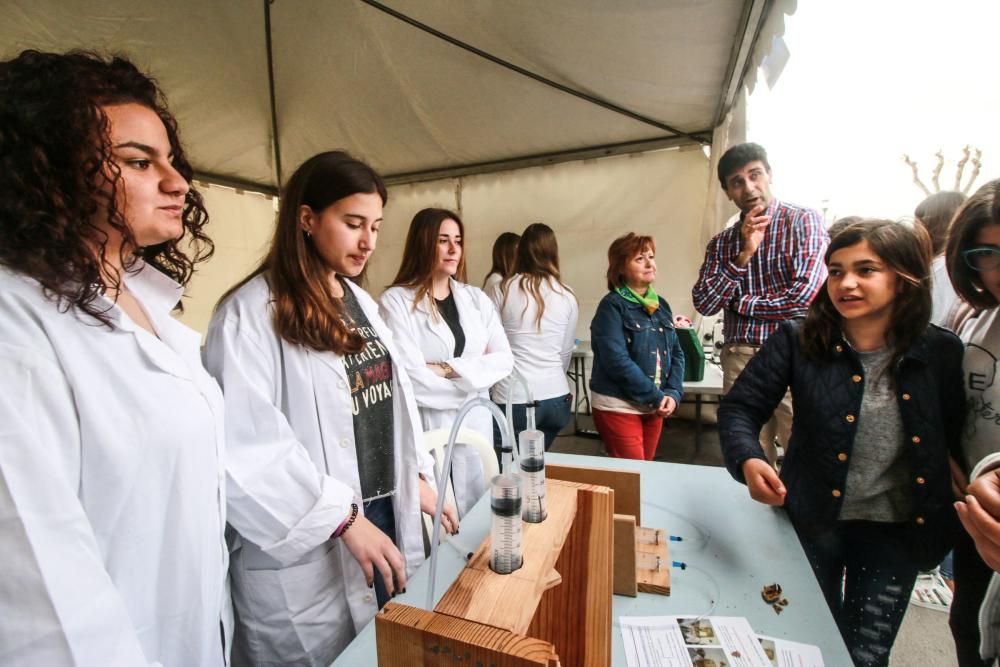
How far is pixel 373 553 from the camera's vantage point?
0.99 metres

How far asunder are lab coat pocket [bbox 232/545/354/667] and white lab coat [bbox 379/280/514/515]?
2.42 ft

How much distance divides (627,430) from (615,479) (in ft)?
3.74

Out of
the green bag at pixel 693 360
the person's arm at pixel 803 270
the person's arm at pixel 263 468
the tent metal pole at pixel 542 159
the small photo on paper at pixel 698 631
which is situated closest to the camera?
the small photo on paper at pixel 698 631

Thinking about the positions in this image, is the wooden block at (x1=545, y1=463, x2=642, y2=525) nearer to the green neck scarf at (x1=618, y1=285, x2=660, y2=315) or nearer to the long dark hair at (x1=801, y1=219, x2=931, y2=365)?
the long dark hair at (x1=801, y1=219, x2=931, y2=365)

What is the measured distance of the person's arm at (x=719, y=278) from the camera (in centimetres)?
186

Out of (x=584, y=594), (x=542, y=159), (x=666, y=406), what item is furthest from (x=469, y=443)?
(x=542, y=159)

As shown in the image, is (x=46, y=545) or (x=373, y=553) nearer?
(x=46, y=545)

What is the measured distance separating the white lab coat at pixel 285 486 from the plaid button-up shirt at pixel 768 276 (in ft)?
5.17

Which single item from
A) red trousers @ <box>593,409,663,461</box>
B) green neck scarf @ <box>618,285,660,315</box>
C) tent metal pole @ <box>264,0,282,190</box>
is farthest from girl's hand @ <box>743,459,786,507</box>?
tent metal pole @ <box>264,0,282,190</box>

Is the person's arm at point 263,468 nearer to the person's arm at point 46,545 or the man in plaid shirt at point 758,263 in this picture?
the person's arm at point 46,545

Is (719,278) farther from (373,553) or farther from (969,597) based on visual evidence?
(373,553)

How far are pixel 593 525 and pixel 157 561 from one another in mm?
716

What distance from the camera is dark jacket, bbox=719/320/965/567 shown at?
1.00 metres

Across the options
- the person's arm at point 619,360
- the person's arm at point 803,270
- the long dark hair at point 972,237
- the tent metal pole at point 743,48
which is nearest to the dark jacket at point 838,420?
the long dark hair at point 972,237
